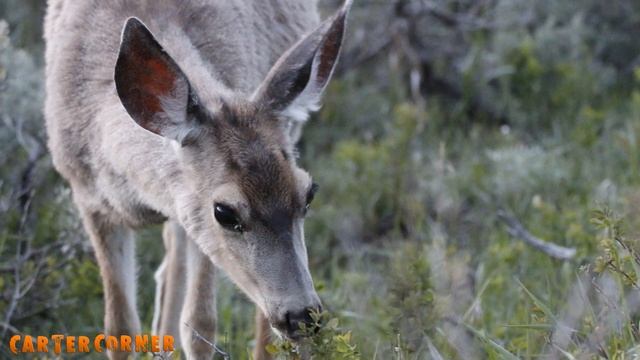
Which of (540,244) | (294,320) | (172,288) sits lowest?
(540,244)

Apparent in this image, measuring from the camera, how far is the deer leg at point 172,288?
6.81m

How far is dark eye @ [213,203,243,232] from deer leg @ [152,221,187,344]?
66.9 inches

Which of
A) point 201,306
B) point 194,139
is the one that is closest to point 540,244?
point 201,306

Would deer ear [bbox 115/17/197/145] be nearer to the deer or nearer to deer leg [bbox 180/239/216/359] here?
the deer

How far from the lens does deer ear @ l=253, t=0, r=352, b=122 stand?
17.4ft

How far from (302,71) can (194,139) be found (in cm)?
50

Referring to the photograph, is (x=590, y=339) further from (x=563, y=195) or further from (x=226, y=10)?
(x=563, y=195)

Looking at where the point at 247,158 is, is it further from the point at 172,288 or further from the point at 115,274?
the point at 172,288

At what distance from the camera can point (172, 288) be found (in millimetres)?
6902

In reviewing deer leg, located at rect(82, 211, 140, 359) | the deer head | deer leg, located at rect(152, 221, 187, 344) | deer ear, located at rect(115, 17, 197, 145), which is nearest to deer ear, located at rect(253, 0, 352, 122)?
the deer head

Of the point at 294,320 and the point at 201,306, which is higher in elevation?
the point at 294,320

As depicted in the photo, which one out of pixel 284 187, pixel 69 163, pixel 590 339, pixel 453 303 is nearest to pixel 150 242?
pixel 69 163

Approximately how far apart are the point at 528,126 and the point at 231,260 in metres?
4.71

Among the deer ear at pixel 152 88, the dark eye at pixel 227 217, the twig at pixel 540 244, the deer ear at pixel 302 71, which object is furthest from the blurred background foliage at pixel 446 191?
the deer ear at pixel 152 88
